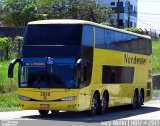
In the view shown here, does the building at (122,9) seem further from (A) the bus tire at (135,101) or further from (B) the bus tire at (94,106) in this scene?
(B) the bus tire at (94,106)

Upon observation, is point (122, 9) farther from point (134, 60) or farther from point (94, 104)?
point (94, 104)

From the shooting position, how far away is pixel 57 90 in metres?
20.7

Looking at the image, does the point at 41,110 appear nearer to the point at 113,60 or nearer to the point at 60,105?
the point at 60,105

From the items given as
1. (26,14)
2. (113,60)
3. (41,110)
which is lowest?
(41,110)

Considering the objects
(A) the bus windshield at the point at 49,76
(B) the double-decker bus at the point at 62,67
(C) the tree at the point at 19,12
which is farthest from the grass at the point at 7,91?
(C) the tree at the point at 19,12

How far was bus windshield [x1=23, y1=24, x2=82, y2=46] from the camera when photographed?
69.1ft

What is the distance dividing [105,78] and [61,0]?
5133 cm

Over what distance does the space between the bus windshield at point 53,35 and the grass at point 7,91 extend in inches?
206

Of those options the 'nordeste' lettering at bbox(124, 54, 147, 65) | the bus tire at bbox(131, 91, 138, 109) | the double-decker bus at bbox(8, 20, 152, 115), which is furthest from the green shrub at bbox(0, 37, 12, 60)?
the double-decker bus at bbox(8, 20, 152, 115)

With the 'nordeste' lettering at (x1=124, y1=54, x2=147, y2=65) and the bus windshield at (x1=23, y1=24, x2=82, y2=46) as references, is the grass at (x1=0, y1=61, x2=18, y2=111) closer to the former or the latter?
the bus windshield at (x1=23, y1=24, x2=82, y2=46)

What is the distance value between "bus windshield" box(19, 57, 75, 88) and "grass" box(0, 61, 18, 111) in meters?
4.59

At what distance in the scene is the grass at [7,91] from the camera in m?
26.8

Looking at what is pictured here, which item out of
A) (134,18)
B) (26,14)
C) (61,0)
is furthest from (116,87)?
(134,18)

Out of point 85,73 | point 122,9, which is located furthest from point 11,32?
point 122,9
